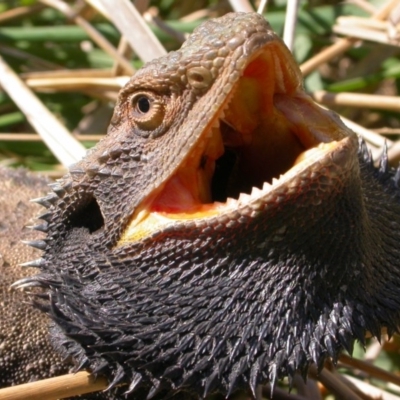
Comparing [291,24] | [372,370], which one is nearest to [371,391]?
[372,370]

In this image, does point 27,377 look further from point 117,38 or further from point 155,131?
point 117,38

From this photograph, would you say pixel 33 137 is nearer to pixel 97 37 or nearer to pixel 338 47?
pixel 97 37


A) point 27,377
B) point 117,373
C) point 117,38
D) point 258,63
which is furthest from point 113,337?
point 117,38

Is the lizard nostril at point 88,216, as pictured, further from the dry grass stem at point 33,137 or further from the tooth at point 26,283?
the dry grass stem at point 33,137

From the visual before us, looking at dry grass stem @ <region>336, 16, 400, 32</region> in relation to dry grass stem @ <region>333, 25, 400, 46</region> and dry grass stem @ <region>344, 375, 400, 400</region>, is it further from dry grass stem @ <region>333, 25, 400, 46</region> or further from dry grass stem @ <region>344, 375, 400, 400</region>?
dry grass stem @ <region>344, 375, 400, 400</region>

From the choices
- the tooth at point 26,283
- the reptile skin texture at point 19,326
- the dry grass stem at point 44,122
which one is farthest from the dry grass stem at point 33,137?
the tooth at point 26,283

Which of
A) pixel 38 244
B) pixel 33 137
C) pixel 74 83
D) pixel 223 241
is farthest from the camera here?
pixel 74 83

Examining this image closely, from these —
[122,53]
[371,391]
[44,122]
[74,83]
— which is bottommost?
[371,391]
